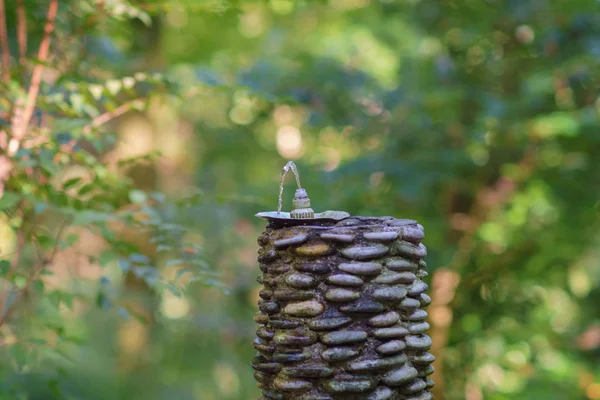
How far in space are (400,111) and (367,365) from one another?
115 inches

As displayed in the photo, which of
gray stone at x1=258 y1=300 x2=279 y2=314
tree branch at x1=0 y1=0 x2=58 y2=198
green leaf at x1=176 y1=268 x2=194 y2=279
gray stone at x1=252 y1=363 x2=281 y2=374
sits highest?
tree branch at x1=0 y1=0 x2=58 y2=198

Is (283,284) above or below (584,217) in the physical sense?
below

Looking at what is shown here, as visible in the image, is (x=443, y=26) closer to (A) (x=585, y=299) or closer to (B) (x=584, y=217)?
(B) (x=584, y=217)

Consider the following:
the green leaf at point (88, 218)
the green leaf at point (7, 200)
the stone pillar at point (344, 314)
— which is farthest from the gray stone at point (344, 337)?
the green leaf at point (7, 200)

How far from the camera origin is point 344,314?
3.94 ft

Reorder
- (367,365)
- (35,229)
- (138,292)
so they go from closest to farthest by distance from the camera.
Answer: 1. (367,365)
2. (35,229)
3. (138,292)

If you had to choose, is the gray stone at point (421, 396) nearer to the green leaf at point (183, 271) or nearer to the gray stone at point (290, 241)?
the gray stone at point (290, 241)

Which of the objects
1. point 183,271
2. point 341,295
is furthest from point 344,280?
point 183,271

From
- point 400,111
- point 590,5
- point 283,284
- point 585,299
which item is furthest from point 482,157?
point 283,284

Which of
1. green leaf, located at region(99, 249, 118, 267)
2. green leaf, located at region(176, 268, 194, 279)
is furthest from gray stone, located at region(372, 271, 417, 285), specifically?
green leaf, located at region(99, 249, 118, 267)

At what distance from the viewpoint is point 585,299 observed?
5980 millimetres

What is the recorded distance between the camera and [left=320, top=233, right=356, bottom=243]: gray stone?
1194mm

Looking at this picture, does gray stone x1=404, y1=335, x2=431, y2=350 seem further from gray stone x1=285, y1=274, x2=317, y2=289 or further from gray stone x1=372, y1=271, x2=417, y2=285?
gray stone x1=285, y1=274, x2=317, y2=289

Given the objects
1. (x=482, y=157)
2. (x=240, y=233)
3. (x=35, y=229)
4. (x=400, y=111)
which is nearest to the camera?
(x=35, y=229)
